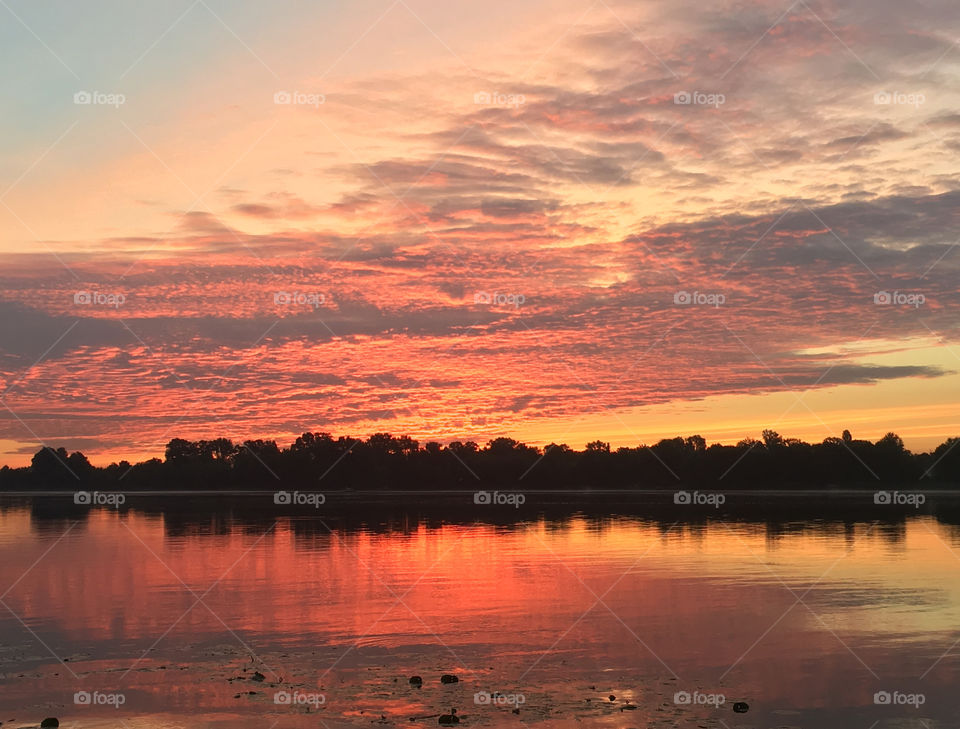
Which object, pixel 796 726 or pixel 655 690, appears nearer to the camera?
pixel 796 726

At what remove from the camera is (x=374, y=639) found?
31688mm

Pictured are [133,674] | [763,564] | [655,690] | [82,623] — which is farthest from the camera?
[763,564]

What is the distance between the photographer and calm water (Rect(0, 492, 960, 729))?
2364 cm

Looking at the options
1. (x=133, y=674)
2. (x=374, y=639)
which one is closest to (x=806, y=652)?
(x=374, y=639)

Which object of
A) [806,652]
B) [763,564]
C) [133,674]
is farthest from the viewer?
[763,564]

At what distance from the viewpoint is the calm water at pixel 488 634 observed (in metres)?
23.6

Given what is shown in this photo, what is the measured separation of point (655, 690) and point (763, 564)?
28624 millimetres

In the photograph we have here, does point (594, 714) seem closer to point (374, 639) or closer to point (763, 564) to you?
point (374, 639)

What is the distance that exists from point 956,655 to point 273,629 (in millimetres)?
21042

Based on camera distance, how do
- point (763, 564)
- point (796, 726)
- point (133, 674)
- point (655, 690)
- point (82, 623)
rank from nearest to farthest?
1. point (796, 726)
2. point (655, 690)
3. point (133, 674)
4. point (82, 623)
5. point (763, 564)

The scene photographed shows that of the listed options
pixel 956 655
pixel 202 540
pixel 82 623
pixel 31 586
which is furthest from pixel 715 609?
pixel 202 540

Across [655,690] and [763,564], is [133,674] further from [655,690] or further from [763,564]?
[763,564]

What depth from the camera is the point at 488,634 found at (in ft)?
106

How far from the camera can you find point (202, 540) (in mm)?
71750
